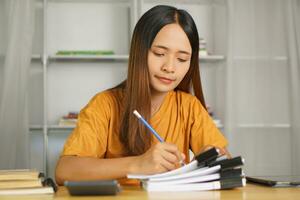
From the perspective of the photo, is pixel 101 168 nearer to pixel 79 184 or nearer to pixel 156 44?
pixel 79 184

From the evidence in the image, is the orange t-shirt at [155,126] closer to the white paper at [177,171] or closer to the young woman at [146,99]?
the young woman at [146,99]

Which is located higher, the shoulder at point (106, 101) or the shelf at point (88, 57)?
the shelf at point (88, 57)

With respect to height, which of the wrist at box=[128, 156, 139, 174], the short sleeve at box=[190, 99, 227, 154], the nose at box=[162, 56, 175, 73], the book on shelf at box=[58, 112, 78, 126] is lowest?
the wrist at box=[128, 156, 139, 174]

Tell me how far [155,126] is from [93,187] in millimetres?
734

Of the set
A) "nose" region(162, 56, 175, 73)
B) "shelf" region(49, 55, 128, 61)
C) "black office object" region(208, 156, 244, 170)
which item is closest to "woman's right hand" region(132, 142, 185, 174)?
"black office object" region(208, 156, 244, 170)

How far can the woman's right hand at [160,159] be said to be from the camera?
1.37 m

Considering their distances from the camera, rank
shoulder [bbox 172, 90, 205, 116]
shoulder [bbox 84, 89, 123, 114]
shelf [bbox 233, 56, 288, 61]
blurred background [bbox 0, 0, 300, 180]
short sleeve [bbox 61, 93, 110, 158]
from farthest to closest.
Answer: shelf [bbox 233, 56, 288, 61] < blurred background [bbox 0, 0, 300, 180] < shoulder [bbox 172, 90, 205, 116] < shoulder [bbox 84, 89, 123, 114] < short sleeve [bbox 61, 93, 110, 158]

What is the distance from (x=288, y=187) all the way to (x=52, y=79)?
9.05ft

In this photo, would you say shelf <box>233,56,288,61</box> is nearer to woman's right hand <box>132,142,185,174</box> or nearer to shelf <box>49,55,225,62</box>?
shelf <box>49,55,225,62</box>

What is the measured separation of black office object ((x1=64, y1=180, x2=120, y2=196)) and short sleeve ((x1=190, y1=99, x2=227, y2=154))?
70 centimetres

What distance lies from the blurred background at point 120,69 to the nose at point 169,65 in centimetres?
200

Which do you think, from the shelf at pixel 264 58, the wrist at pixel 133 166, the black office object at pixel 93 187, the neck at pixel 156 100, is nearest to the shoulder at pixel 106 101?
the neck at pixel 156 100

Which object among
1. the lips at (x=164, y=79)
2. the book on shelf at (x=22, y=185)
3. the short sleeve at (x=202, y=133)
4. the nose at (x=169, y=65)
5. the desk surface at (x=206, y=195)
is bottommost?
the desk surface at (x=206, y=195)

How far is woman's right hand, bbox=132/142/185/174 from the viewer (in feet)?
4.49
